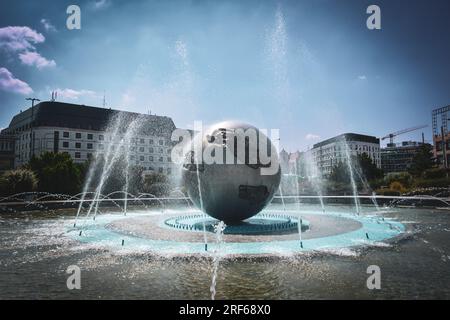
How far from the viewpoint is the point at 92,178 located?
4712 cm

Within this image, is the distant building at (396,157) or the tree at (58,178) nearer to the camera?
the tree at (58,178)

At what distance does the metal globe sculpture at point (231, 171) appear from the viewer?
13484 millimetres

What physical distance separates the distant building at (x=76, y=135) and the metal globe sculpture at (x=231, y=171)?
69.5 metres

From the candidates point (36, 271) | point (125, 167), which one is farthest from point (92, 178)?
point (36, 271)

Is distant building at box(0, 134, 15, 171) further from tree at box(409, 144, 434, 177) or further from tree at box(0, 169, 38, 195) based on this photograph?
tree at box(409, 144, 434, 177)

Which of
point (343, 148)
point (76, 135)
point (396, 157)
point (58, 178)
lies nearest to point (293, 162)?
point (343, 148)

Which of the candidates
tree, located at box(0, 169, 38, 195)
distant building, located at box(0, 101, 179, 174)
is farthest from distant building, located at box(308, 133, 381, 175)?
tree, located at box(0, 169, 38, 195)

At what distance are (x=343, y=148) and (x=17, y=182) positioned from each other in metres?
134

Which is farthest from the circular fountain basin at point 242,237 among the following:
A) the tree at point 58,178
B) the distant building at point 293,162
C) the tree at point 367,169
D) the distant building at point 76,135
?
the distant building at point 293,162

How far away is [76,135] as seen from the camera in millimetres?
81938

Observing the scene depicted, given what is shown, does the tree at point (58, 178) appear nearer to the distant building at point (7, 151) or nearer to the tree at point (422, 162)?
the distant building at point (7, 151)

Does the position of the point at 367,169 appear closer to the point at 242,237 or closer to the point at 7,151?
the point at 242,237

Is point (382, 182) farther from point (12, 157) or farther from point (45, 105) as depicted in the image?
point (12, 157)

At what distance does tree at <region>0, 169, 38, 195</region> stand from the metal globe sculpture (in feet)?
81.2
